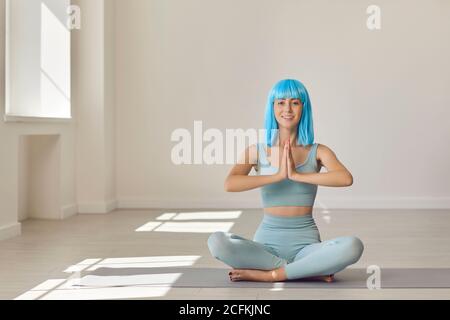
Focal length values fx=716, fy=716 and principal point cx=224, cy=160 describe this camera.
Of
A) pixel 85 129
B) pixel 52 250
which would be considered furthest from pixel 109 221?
pixel 52 250

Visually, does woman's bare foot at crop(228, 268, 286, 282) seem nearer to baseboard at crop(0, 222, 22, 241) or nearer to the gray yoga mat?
the gray yoga mat

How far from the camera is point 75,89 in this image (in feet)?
22.5

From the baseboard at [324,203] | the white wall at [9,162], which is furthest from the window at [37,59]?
the baseboard at [324,203]

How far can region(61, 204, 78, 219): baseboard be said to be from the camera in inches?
252

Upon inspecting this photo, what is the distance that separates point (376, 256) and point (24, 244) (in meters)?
2.33

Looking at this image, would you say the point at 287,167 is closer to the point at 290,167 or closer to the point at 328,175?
the point at 290,167

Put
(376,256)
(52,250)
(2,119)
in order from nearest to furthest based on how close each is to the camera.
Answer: (376,256) < (52,250) < (2,119)

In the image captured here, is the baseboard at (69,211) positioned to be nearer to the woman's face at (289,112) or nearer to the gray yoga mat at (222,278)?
the gray yoga mat at (222,278)

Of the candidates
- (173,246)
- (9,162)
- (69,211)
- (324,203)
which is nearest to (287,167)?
(173,246)

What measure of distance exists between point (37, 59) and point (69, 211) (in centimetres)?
142

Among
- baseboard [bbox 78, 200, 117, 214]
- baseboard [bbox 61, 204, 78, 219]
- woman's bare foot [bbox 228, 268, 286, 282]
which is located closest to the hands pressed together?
woman's bare foot [bbox 228, 268, 286, 282]

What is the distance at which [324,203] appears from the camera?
7.24 meters

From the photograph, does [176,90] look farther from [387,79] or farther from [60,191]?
[387,79]

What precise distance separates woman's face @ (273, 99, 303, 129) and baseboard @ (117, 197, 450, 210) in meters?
3.77
